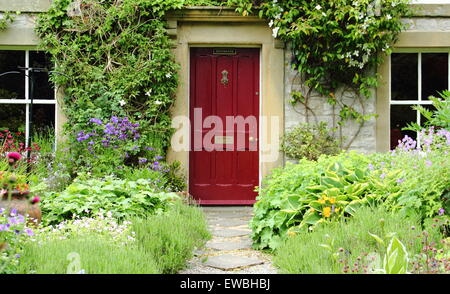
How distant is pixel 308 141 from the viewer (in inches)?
324

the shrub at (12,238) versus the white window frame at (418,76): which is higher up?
the white window frame at (418,76)

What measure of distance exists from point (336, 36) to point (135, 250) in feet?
17.2

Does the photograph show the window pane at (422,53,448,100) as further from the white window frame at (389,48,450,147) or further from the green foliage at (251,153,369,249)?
the green foliage at (251,153,369,249)

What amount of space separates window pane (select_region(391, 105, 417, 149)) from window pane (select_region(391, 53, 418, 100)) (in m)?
0.17

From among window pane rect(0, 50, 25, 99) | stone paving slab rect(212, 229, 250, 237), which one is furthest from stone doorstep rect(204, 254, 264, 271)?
window pane rect(0, 50, 25, 99)

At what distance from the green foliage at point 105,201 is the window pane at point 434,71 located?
4915 millimetres

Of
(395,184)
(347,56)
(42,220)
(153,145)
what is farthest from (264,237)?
(347,56)

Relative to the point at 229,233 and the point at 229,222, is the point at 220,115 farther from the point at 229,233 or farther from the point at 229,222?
the point at 229,233

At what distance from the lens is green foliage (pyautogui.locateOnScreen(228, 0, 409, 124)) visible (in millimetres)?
7934

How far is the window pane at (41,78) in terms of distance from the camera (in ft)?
27.7

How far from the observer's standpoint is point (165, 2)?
807 cm

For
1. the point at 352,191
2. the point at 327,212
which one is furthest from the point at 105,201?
the point at 352,191

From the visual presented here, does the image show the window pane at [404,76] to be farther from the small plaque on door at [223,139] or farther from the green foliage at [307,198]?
the green foliage at [307,198]

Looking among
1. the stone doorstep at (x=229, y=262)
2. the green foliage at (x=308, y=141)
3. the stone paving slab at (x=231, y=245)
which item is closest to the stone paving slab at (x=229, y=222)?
the stone paving slab at (x=231, y=245)
